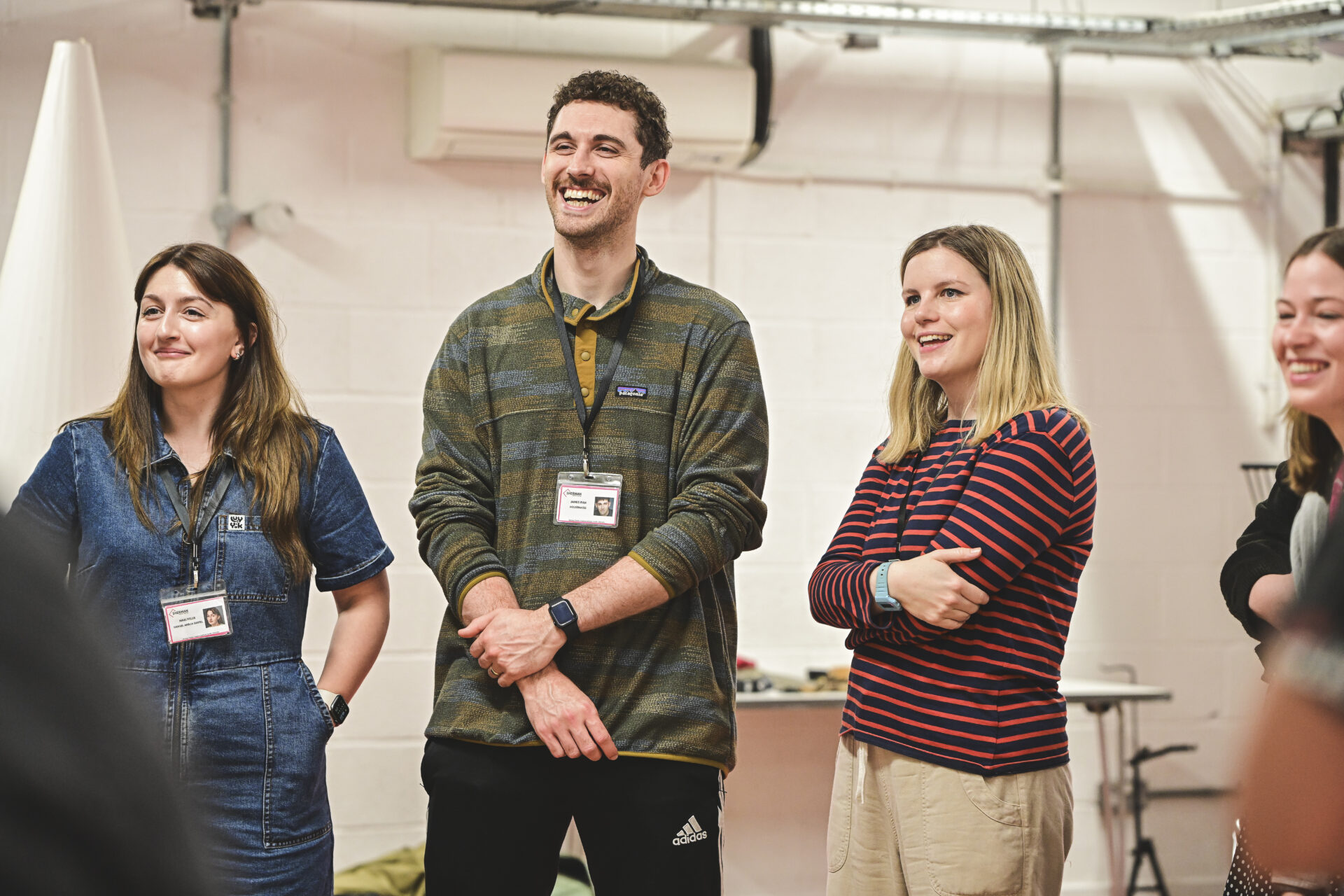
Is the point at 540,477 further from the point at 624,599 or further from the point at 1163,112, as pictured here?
the point at 1163,112

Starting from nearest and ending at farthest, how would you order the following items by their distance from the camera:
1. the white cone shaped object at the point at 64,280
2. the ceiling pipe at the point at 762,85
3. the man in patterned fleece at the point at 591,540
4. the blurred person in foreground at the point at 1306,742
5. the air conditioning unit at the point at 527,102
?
the blurred person in foreground at the point at 1306,742 < the man in patterned fleece at the point at 591,540 < the white cone shaped object at the point at 64,280 < the air conditioning unit at the point at 527,102 < the ceiling pipe at the point at 762,85

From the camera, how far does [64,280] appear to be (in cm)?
279

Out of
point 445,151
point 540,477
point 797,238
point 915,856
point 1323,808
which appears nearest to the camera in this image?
point 1323,808

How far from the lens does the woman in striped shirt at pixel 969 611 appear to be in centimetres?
190

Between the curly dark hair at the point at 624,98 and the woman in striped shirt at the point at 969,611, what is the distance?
0.49 m

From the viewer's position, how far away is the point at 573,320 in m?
2.11

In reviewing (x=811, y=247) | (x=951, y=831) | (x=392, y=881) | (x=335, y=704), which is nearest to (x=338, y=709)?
(x=335, y=704)

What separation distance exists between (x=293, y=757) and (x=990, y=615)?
3.45 ft

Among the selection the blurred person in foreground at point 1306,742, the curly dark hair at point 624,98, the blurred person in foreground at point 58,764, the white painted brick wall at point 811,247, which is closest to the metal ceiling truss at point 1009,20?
the white painted brick wall at point 811,247

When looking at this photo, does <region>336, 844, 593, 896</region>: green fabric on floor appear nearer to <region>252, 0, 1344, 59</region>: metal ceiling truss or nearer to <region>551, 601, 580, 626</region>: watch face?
<region>551, 601, 580, 626</region>: watch face

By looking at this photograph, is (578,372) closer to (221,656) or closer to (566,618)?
(566,618)

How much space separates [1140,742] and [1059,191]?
1716 mm

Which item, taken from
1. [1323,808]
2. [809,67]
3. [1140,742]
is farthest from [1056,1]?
[1323,808]

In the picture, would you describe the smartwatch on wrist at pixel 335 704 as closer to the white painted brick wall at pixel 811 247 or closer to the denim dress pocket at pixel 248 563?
the denim dress pocket at pixel 248 563
